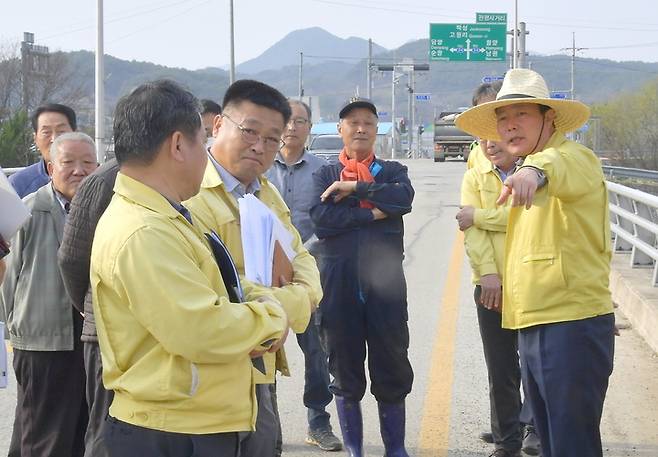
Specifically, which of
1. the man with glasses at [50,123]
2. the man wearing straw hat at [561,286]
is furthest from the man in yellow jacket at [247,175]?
the man with glasses at [50,123]

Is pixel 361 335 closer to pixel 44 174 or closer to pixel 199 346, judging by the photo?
pixel 44 174

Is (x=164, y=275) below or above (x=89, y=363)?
above

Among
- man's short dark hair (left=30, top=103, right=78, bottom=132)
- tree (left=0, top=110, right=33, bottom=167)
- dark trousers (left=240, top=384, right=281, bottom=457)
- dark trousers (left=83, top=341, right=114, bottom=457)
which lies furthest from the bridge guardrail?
tree (left=0, top=110, right=33, bottom=167)

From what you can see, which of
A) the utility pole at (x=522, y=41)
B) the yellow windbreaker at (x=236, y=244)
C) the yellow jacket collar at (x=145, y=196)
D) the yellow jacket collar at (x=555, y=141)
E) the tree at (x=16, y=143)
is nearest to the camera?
the yellow jacket collar at (x=145, y=196)

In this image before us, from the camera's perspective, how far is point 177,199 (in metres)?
2.91

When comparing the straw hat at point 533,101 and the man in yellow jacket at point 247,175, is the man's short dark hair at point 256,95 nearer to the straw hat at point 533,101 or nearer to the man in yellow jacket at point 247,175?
the man in yellow jacket at point 247,175

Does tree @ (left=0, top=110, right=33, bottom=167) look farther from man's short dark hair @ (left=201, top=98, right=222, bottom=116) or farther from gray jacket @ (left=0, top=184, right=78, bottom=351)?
gray jacket @ (left=0, top=184, right=78, bottom=351)

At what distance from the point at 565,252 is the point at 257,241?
1383 millimetres

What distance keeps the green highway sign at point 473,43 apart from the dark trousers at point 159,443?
4732 centimetres

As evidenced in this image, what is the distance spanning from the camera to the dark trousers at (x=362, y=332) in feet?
17.1

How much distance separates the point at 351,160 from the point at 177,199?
2.53 metres

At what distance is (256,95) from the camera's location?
3.70m

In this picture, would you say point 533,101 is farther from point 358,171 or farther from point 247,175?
point 358,171

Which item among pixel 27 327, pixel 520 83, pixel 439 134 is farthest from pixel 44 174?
pixel 439 134
